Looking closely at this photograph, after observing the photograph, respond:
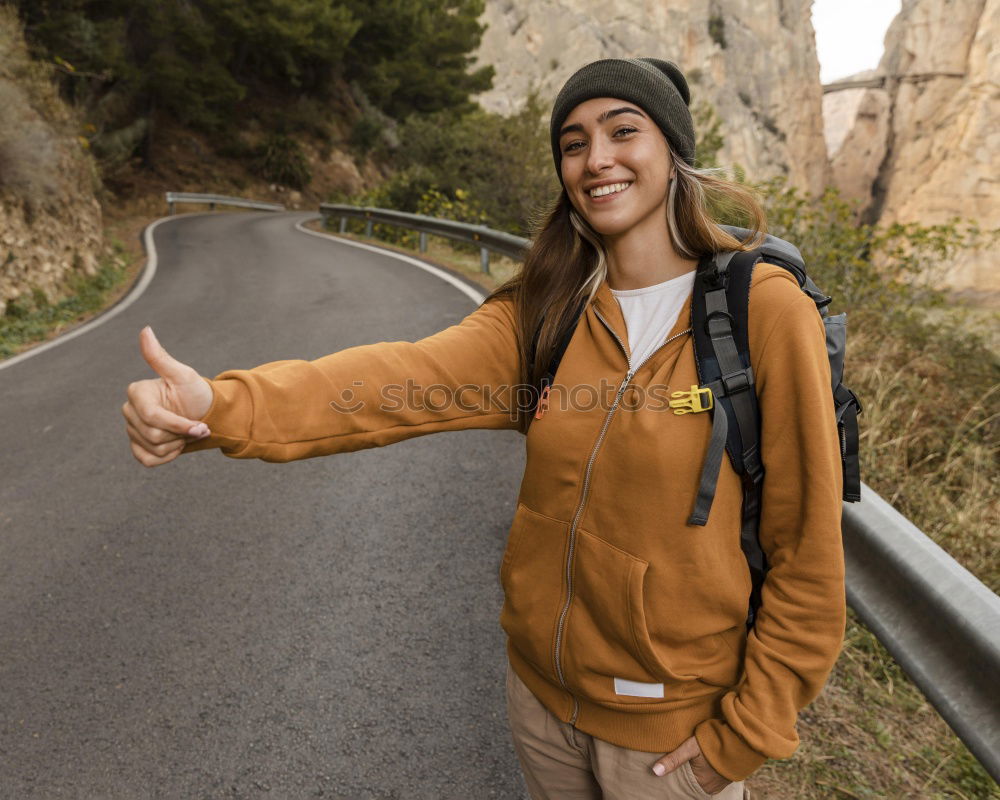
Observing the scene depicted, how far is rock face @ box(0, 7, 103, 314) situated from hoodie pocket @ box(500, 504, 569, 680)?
9.81 meters

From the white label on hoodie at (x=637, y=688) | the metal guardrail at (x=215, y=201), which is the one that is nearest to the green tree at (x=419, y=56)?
the metal guardrail at (x=215, y=201)

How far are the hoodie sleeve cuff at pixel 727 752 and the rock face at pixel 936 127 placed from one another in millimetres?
43020

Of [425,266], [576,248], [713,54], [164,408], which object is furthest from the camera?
[713,54]

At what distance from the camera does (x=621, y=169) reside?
4.61ft

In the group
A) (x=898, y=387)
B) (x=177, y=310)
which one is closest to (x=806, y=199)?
(x=898, y=387)

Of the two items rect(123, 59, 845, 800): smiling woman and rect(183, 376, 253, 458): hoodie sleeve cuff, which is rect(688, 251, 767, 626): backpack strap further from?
rect(183, 376, 253, 458): hoodie sleeve cuff

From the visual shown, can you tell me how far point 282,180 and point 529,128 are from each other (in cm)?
1955

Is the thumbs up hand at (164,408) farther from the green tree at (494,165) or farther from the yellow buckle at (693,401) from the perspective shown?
the green tree at (494,165)

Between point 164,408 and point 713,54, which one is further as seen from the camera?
point 713,54

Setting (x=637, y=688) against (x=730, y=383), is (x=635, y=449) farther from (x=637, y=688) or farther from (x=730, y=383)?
(x=637, y=688)

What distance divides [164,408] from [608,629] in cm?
97

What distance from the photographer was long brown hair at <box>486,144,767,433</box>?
1407mm

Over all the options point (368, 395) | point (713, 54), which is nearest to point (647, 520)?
point (368, 395)

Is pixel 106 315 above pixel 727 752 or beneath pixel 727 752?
beneath
